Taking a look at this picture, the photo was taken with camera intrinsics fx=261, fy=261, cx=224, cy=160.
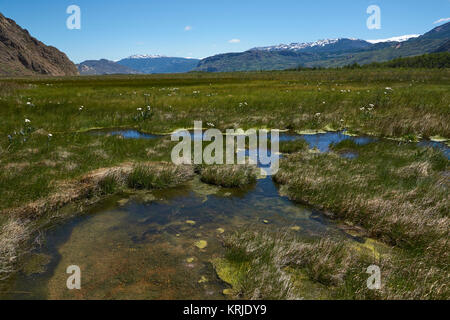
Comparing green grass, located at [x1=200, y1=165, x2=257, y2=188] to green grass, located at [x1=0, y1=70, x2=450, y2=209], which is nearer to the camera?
green grass, located at [x1=0, y1=70, x2=450, y2=209]

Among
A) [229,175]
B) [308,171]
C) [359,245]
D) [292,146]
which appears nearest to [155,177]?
[229,175]

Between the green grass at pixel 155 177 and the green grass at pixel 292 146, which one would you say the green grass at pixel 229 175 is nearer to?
the green grass at pixel 155 177

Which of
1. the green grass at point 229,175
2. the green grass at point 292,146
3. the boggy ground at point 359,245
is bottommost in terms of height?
the boggy ground at point 359,245

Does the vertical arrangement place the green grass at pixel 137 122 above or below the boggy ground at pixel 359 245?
above

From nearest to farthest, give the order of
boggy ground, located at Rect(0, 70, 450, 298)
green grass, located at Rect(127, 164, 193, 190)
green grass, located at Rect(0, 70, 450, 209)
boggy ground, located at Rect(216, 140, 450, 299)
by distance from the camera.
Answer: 1. boggy ground, located at Rect(216, 140, 450, 299)
2. boggy ground, located at Rect(0, 70, 450, 298)
3. green grass, located at Rect(127, 164, 193, 190)
4. green grass, located at Rect(0, 70, 450, 209)

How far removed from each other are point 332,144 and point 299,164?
4.42 meters

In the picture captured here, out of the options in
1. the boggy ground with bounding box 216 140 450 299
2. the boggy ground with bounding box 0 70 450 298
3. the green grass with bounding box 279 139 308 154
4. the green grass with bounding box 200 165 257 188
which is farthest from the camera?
the green grass with bounding box 279 139 308 154

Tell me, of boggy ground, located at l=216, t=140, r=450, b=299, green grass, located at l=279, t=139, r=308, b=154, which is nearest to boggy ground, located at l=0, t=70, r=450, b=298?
boggy ground, located at l=216, t=140, r=450, b=299

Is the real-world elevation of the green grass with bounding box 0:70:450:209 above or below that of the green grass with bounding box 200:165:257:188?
above

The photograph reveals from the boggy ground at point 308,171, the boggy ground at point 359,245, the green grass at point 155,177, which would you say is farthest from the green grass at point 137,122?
the boggy ground at point 359,245

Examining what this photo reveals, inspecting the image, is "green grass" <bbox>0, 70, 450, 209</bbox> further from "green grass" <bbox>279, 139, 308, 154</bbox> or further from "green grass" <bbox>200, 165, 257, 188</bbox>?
"green grass" <bbox>279, 139, 308, 154</bbox>

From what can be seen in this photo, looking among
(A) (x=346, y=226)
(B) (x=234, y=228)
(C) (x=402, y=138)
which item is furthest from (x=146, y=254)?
(C) (x=402, y=138)

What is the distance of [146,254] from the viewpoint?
5758 mm
